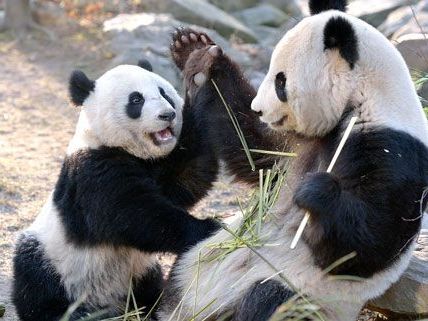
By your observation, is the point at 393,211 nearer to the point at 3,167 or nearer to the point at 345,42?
the point at 345,42

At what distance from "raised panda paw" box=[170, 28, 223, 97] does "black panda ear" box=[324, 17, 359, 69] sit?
1.13m

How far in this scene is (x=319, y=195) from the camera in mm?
4312

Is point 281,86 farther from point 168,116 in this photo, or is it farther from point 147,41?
point 147,41

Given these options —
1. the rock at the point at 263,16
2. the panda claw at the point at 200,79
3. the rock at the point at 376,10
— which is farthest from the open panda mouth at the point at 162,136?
the rock at the point at 263,16

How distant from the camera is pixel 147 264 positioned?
5.79 meters

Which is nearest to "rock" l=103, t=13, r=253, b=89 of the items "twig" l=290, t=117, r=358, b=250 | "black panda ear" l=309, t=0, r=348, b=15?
"black panda ear" l=309, t=0, r=348, b=15

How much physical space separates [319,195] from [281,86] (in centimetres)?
76

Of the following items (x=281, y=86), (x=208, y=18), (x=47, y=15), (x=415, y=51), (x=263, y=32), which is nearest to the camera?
(x=281, y=86)

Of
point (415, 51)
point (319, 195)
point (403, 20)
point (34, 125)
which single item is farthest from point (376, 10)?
point (319, 195)

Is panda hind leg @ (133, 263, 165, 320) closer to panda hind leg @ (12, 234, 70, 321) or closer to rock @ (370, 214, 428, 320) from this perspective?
panda hind leg @ (12, 234, 70, 321)

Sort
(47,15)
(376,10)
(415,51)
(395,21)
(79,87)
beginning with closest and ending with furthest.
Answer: (79,87)
(415,51)
(395,21)
(376,10)
(47,15)

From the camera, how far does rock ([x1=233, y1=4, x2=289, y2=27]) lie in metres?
14.9

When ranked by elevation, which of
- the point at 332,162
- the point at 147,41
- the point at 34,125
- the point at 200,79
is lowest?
the point at 34,125

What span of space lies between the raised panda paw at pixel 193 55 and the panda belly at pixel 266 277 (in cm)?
98
